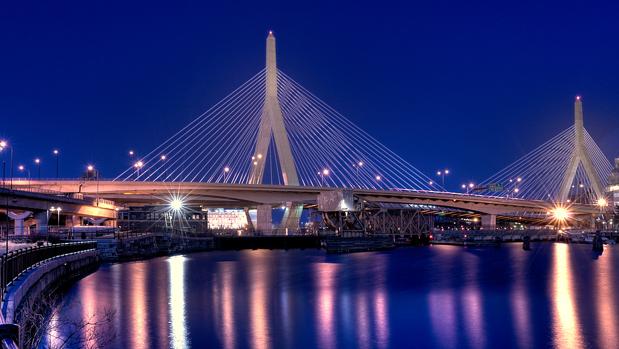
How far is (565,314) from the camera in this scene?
23.1m

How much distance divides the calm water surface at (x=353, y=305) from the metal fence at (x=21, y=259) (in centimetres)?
187

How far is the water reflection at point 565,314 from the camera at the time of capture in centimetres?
1848

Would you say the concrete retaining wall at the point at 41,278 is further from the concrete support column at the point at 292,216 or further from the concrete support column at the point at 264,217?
the concrete support column at the point at 292,216

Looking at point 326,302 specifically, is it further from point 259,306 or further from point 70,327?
point 70,327

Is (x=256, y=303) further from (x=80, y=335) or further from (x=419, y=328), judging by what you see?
(x=80, y=335)

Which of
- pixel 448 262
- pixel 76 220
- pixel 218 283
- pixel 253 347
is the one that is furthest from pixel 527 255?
pixel 76 220

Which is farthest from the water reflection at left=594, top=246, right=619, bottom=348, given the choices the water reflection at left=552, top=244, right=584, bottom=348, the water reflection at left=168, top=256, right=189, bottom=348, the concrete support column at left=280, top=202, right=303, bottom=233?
the concrete support column at left=280, top=202, right=303, bottom=233

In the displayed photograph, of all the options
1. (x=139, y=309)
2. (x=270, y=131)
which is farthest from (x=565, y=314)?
(x=270, y=131)

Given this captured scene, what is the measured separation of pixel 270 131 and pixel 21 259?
40794 millimetres

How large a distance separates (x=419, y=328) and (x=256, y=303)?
301 inches

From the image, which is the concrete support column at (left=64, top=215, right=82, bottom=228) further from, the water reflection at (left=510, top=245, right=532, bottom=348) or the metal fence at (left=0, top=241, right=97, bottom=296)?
the water reflection at (left=510, top=245, right=532, bottom=348)

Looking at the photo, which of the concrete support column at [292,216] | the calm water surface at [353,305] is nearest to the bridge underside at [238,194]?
the concrete support column at [292,216]

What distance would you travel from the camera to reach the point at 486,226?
88125 millimetres

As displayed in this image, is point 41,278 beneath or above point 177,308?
above
